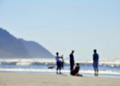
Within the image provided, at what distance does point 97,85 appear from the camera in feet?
44.0

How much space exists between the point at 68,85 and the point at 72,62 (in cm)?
926

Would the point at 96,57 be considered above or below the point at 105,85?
above

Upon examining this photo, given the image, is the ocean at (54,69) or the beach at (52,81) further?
the ocean at (54,69)

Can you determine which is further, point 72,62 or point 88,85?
point 72,62

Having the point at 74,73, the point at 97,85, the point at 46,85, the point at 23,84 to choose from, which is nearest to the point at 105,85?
the point at 97,85

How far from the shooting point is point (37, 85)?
1272 centimetres

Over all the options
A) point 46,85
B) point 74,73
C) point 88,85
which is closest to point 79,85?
point 88,85

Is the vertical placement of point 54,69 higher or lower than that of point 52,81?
higher

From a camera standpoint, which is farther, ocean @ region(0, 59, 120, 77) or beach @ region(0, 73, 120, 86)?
ocean @ region(0, 59, 120, 77)

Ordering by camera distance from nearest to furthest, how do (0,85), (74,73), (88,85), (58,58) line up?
(0,85), (88,85), (74,73), (58,58)

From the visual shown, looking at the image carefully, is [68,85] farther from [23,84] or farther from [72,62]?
[72,62]

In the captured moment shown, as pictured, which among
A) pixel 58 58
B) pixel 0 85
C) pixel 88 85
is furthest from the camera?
pixel 58 58

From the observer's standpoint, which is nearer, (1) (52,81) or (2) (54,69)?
(1) (52,81)

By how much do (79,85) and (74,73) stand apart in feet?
26.0
